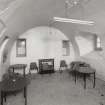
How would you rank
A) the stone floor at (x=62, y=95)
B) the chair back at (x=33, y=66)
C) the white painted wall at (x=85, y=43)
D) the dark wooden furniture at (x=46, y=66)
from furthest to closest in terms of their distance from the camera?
the dark wooden furniture at (x=46, y=66), the white painted wall at (x=85, y=43), the chair back at (x=33, y=66), the stone floor at (x=62, y=95)

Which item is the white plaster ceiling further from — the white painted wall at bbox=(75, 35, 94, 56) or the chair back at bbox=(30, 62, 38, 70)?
the white painted wall at bbox=(75, 35, 94, 56)

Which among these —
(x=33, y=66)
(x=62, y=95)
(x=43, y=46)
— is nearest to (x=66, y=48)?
(x=43, y=46)

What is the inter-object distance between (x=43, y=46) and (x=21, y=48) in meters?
1.46

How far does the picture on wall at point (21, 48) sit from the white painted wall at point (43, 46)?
0.19m

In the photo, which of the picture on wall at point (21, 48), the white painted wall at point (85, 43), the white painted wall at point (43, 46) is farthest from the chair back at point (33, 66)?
the white painted wall at point (85, 43)

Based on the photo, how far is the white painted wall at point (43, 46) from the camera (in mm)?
7033

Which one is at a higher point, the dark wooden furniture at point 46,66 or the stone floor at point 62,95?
the dark wooden furniture at point 46,66

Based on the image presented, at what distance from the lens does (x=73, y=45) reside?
7832 mm

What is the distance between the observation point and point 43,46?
24.4ft

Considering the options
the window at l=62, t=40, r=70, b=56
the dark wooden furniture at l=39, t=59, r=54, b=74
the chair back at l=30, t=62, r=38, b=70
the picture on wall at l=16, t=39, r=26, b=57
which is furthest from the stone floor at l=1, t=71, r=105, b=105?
the window at l=62, t=40, r=70, b=56

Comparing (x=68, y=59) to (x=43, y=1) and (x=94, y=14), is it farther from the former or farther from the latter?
(x=43, y=1)

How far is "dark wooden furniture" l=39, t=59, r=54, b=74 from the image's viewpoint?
7023 mm

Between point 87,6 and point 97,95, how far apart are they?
3275 mm

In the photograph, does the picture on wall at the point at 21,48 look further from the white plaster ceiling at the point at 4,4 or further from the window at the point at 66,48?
the white plaster ceiling at the point at 4,4
